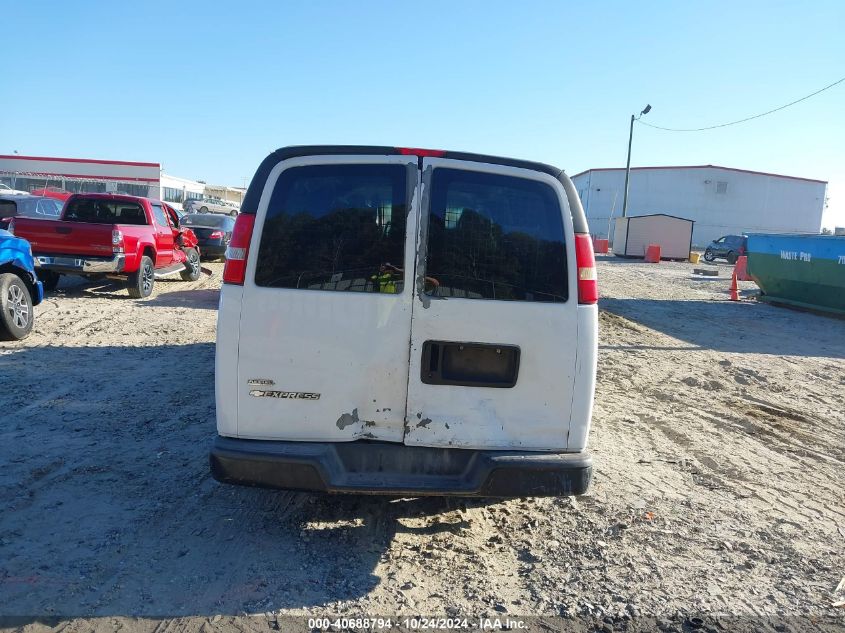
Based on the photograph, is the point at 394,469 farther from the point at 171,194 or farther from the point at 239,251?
the point at 171,194

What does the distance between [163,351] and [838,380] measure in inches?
358

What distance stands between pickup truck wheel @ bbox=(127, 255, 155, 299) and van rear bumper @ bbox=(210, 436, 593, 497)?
32.6 ft

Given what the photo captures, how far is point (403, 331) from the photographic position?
3.31 m

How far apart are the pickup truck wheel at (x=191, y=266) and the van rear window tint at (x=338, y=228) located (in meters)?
12.9

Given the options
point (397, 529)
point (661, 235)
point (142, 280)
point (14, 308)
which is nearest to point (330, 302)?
point (397, 529)

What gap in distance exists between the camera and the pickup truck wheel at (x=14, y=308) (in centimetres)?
790

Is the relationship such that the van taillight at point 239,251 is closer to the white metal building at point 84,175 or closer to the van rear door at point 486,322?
the van rear door at point 486,322

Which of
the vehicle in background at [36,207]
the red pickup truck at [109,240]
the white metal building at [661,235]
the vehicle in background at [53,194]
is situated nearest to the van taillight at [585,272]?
the red pickup truck at [109,240]

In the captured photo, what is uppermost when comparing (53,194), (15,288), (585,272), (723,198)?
(723,198)

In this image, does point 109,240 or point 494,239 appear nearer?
point 494,239

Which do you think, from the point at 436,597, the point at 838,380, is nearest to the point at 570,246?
the point at 436,597

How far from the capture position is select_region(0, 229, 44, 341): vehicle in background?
7.95 meters

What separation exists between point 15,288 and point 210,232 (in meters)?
11.8

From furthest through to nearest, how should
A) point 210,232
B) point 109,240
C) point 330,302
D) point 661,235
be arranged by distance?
point 661,235
point 210,232
point 109,240
point 330,302
